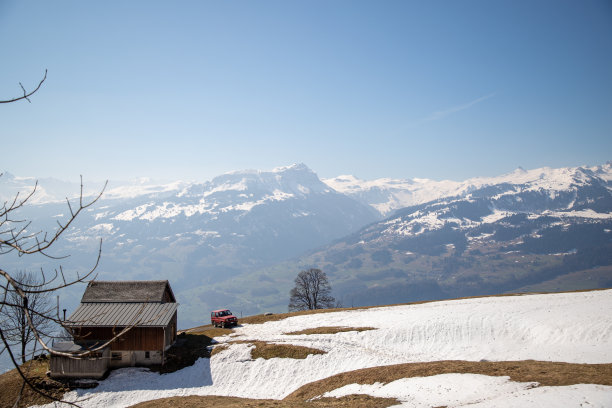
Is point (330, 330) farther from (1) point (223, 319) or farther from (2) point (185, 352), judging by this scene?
(1) point (223, 319)

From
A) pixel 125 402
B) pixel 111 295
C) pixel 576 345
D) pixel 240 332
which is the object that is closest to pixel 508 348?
pixel 576 345

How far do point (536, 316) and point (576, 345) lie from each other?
28.5 ft

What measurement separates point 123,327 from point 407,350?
1428 inches

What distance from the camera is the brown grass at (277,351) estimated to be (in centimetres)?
4656

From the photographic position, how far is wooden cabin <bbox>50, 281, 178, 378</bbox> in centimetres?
4406

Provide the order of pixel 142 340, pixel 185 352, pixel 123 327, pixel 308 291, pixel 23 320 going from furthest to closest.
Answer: pixel 308 291 < pixel 185 352 < pixel 142 340 < pixel 123 327 < pixel 23 320

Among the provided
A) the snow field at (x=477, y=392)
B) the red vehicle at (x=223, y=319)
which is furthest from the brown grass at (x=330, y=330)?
the snow field at (x=477, y=392)

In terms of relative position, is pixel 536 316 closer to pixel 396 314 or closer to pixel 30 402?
pixel 396 314

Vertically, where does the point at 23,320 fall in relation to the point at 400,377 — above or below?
above

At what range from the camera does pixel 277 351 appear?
47.8 m

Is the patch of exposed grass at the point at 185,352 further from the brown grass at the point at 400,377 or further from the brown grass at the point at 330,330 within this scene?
the brown grass at the point at 330,330

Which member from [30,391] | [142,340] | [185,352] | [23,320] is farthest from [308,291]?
[23,320]

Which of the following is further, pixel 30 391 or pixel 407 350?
pixel 407 350

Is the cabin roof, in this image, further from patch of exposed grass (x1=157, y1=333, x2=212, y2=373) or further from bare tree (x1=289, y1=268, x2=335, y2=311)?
bare tree (x1=289, y1=268, x2=335, y2=311)
